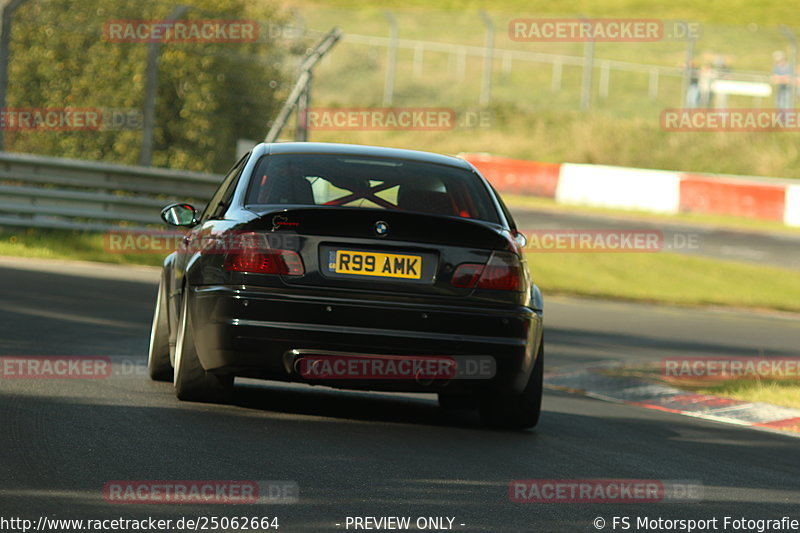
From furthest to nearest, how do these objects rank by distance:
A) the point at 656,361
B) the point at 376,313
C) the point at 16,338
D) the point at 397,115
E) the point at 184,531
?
1. the point at 397,115
2. the point at 656,361
3. the point at 16,338
4. the point at 376,313
5. the point at 184,531

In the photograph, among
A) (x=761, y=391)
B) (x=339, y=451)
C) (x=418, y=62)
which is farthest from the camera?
(x=418, y=62)

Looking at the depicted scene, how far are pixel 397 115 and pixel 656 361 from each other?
32217mm

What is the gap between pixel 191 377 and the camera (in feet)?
24.6

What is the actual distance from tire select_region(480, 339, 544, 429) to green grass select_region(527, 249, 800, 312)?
1156 centimetres

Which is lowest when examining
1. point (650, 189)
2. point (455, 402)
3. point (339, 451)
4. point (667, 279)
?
point (667, 279)

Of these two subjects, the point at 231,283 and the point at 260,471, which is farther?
the point at 231,283

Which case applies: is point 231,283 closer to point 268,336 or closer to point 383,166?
point 268,336

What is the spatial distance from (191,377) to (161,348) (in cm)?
106

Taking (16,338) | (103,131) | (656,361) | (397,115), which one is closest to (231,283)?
(16,338)

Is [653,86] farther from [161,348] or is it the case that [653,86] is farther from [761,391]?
[161,348]

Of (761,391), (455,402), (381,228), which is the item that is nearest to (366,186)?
(381,228)

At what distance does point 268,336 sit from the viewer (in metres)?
6.97

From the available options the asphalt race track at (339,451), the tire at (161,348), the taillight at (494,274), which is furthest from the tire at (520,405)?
the tire at (161,348)

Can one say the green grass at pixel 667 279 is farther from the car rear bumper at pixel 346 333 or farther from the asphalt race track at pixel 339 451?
the car rear bumper at pixel 346 333
